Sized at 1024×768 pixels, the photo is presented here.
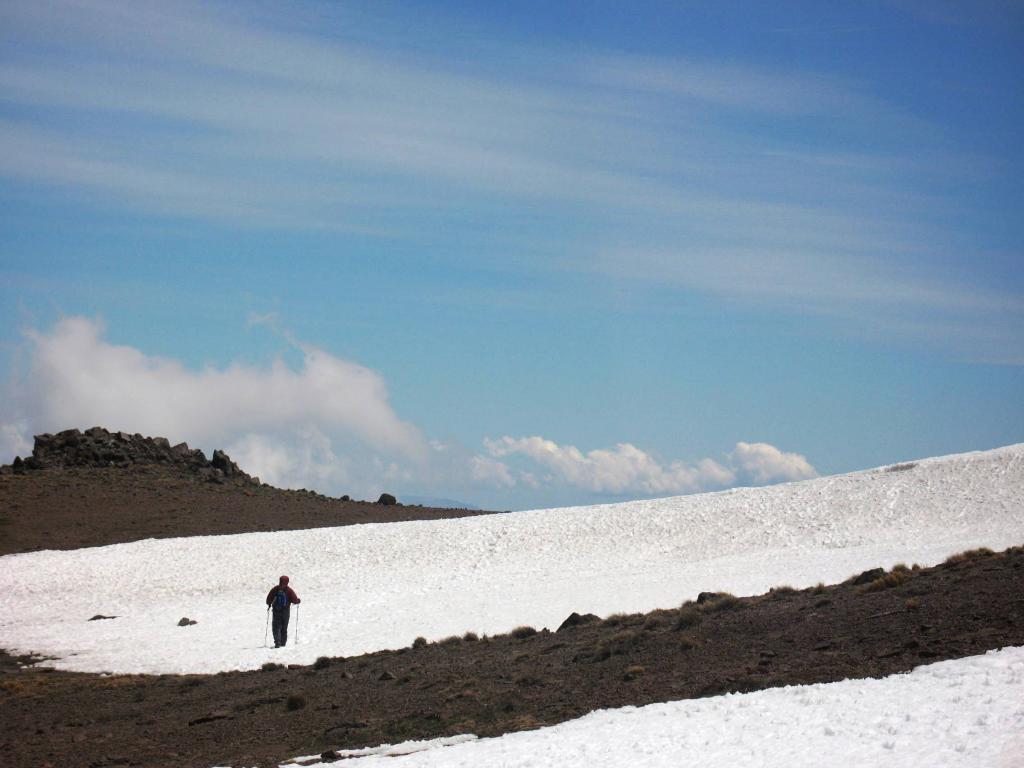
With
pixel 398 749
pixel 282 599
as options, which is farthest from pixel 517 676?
pixel 282 599

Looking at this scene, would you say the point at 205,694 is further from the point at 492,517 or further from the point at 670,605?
the point at 492,517

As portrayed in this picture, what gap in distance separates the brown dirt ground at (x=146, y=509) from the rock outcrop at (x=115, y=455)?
117 cm

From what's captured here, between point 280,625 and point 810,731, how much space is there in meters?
15.6

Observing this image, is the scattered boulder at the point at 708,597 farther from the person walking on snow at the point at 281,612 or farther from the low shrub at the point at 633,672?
the person walking on snow at the point at 281,612

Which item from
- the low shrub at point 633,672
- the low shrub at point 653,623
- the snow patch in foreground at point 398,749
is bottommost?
the snow patch in foreground at point 398,749

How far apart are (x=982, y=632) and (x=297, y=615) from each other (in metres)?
17.2

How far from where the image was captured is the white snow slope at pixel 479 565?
89.9 ft

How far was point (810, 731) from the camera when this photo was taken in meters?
12.8

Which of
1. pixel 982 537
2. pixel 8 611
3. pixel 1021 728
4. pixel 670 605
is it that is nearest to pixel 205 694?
Result: pixel 670 605

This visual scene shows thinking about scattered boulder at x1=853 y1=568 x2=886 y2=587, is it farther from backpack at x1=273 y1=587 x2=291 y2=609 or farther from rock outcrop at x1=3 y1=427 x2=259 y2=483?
rock outcrop at x1=3 y1=427 x2=259 y2=483

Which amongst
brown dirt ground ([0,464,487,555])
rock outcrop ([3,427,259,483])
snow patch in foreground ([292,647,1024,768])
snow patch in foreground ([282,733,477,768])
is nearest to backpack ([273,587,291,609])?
snow patch in foreground ([282,733,477,768])

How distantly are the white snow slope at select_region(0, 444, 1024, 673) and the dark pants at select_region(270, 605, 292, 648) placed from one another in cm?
36

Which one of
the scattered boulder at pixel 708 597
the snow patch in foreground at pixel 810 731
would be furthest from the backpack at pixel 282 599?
the snow patch in foreground at pixel 810 731

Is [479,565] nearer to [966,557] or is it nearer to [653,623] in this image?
[653,623]
